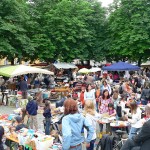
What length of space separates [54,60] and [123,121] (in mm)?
27177

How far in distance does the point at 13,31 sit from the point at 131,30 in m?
13.7

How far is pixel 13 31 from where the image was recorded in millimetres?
28859

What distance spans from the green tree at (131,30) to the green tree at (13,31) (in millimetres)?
11127

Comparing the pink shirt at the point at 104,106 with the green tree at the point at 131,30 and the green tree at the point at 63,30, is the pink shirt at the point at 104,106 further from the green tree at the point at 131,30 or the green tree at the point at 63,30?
the green tree at the point at 131,30

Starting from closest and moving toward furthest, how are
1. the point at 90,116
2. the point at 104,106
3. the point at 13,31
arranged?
the point at 90,116 → the point at 104,106 → the point at 13,31

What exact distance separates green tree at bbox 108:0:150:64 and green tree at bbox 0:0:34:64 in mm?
11127

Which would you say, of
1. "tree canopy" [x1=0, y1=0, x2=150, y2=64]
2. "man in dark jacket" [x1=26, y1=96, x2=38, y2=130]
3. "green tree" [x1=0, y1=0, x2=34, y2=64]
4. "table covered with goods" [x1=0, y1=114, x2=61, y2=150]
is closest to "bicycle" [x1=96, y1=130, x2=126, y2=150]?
"table covered with goods" [x1=0, y1=114, x2=61, y2=150]

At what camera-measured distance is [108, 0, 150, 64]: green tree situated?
34.1 meters

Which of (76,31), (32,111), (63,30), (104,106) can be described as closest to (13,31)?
(63,30)

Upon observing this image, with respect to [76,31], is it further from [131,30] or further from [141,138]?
[141,138]

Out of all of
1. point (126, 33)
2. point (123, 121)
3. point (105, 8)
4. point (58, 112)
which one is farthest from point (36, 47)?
point (123, 121)

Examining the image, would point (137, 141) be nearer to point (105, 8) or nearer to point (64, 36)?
point (64, 36)

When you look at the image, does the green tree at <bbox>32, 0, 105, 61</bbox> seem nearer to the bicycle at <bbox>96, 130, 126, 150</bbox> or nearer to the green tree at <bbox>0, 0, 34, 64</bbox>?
the green tree at <bbox>0, 0, 34, 64</bbox>

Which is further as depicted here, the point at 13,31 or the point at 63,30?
the point at 63,30
